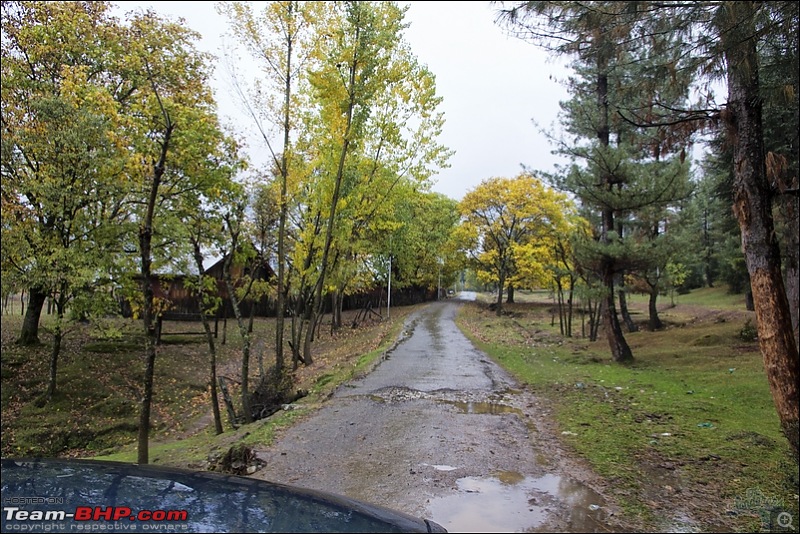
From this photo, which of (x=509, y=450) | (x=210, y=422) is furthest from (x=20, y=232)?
(x=509, y=450)

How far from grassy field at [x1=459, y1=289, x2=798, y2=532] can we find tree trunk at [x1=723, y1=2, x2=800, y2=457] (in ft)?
2.51

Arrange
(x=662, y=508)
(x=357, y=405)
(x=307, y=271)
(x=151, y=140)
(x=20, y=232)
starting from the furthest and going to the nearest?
1. (x=307, y=271)
2. (x=20, y=232)
3. (x=151, y=140)
4. (x=357, y=405)
5. (x=662, y=508)

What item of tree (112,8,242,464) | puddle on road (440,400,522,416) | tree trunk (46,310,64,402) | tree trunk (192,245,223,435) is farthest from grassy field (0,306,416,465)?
puddle on road (440,400,522,416)

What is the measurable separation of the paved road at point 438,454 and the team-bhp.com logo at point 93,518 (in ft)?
6.61

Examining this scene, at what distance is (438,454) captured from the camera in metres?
5.10

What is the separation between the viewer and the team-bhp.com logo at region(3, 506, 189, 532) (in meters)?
1.59

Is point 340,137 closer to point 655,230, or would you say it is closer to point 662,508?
point 662,508

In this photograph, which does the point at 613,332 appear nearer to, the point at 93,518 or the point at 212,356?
the point at 212,356

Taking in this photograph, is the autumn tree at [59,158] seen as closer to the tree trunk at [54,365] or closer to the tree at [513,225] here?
the tree trunk at [54,365]

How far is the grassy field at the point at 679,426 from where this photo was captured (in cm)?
388

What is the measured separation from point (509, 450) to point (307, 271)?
1002cm

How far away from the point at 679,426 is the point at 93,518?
21.4 feet

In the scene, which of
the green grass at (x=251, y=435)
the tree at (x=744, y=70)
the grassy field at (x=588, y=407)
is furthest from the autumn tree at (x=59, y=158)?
the tree at (x=744, y=70)

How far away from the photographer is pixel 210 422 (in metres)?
11.8
